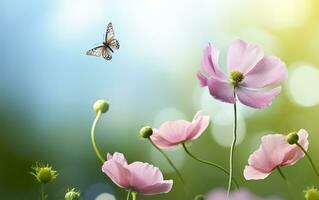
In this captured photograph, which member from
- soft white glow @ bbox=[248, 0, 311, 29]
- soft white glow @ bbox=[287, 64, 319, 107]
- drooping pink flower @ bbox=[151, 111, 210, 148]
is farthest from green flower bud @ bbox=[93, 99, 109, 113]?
soft white glow @ bbox=[248, 0, 311, 29]

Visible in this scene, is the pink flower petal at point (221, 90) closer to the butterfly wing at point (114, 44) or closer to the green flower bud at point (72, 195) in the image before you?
the green flower bud at point (72, 195)

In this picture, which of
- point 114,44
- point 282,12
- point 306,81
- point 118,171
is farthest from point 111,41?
point 282,12

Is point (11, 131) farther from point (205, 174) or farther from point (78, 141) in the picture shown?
point (205, 174)

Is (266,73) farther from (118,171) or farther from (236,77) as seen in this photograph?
(118,171)

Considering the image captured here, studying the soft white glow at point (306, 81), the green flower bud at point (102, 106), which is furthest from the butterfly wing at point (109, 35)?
the soft white glow at point (306, 81)

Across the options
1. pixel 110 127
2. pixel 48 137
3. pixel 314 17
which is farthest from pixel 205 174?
pixel 314 17

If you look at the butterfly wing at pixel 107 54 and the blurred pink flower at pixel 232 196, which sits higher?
the butterfly wing at pixel 107 54

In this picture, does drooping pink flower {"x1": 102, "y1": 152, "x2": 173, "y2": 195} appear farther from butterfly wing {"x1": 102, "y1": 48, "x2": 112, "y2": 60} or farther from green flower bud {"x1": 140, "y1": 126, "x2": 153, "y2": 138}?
butterfly wing {"x1": 102, "y1": 48, "x2": 112, "y2": 60}
